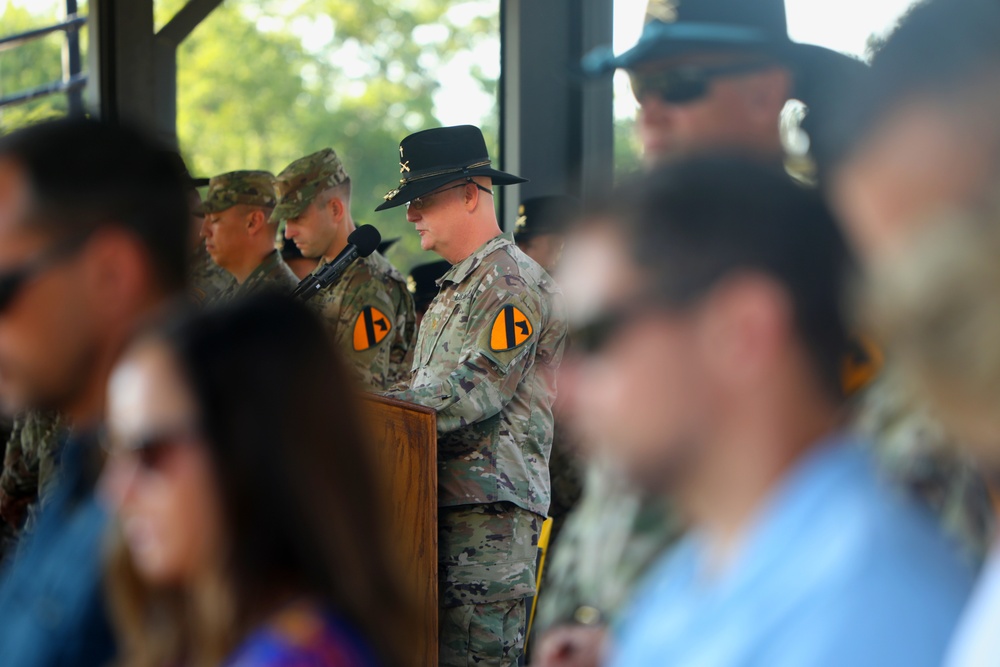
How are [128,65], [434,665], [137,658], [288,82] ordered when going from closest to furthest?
1. [137,658]
2. [434,665]
3. [128,65]
4. [288,82]

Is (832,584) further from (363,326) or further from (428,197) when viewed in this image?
(363,326)

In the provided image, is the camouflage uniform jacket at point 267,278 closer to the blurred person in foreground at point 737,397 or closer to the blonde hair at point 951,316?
the blurred person in foreground at point 737,397

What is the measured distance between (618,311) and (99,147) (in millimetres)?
1003

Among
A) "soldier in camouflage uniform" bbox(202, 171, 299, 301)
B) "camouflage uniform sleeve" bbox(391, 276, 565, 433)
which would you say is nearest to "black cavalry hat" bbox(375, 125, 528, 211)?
"camouflage uniform sleeve" bbox(391, 276, 565, 433)

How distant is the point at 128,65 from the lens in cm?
740

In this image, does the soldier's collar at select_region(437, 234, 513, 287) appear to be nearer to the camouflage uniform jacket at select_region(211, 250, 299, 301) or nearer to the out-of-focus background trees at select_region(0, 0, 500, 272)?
the camouflage uniform jacket at select_region(211, 250, 299, 301)

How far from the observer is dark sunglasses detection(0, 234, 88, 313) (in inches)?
69.4

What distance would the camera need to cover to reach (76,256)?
178cm

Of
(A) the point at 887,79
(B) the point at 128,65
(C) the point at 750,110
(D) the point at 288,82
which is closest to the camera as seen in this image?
(A) the point at 887,79

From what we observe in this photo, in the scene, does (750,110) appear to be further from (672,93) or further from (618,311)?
(618,311)

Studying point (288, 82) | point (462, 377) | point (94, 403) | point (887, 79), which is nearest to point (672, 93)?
point (887, 79)

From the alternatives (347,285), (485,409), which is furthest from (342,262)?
(485,409)

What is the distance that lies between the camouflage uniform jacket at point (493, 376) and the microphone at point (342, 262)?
0.78 m

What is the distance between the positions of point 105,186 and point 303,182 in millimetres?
2903
